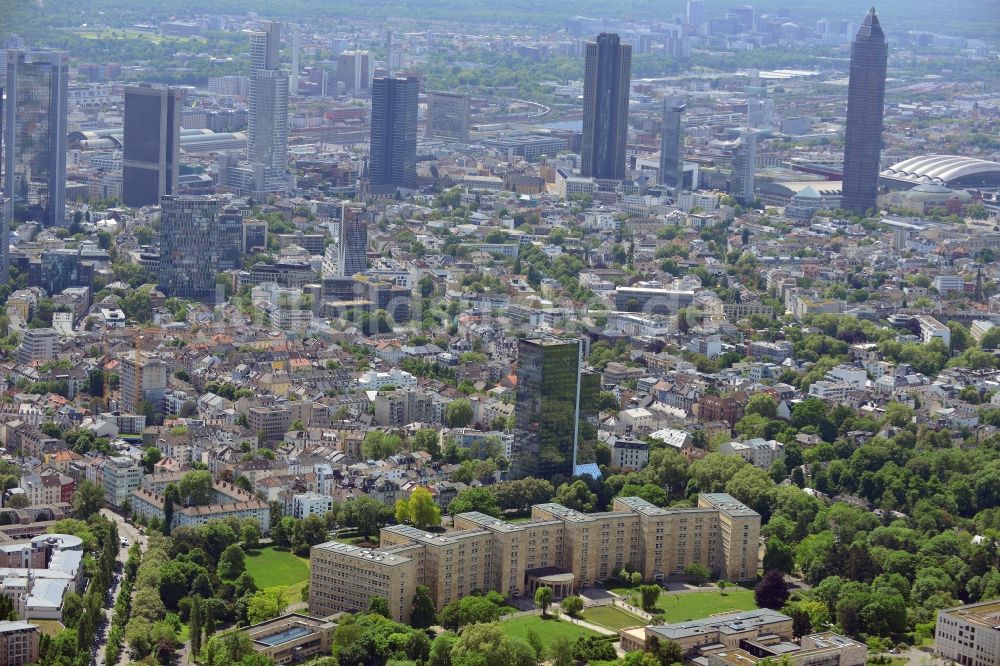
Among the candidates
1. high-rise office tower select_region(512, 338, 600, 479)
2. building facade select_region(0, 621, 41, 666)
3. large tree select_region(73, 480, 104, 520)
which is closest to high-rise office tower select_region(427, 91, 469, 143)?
high-rise office tower select_region(512, 338, 600, 479)

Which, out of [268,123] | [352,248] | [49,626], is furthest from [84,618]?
[268,123]

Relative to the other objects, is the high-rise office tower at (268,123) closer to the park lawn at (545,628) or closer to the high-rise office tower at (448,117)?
the high-rise office tower at (448,117)

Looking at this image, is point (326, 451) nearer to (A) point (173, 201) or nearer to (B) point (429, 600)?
(B) point (429, 600)

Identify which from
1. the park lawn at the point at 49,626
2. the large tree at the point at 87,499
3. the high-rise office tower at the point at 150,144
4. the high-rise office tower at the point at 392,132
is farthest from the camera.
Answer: the high-rise office tower at the point at 392,132

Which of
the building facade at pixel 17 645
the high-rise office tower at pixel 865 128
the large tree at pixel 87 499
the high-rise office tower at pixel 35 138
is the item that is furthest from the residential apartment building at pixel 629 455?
the high-rise office tower at pixel 865 128

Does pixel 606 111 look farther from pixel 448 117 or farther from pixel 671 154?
pixel 448 117

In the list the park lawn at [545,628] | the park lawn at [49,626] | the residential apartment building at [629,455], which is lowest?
the park lawn at [545,628]
